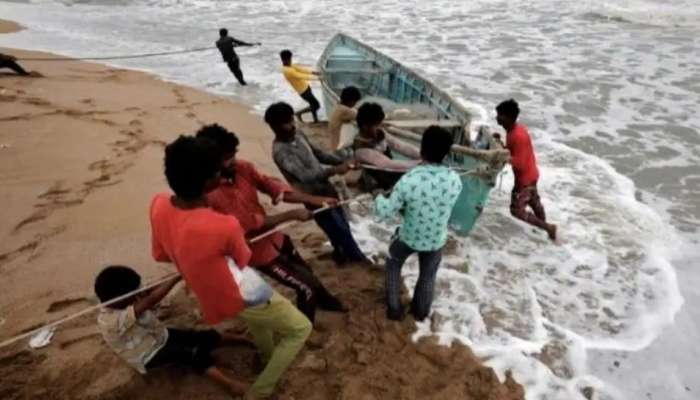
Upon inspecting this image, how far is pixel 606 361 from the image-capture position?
14.7ft

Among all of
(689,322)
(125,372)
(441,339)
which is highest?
(125,372)

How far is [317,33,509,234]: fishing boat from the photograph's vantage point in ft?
17.6

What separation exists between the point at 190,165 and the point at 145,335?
1.45m

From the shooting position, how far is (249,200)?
12.1 feet

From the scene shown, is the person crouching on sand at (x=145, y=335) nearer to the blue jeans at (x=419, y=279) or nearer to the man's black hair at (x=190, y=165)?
the man's black hair at (x=190, y=165)

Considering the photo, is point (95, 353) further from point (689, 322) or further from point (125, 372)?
point (689, 322)

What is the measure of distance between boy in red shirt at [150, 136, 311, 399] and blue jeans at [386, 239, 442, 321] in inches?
51.3

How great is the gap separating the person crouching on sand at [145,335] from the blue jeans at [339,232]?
1.44 meters

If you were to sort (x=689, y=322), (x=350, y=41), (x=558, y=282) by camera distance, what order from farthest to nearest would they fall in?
(x=350, y=41) → (x=558, y=282) → (x=689, y=322)

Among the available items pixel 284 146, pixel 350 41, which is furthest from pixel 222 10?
pixel 284 146

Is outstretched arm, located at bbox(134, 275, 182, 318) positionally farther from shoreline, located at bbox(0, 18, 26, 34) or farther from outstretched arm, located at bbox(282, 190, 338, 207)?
shoreline, located at bbox(0, 18, 26, 34)

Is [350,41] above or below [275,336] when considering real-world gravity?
above

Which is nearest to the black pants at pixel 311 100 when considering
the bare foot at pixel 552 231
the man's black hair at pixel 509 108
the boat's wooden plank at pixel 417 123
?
the boat's wooden plank at pixel 417 123

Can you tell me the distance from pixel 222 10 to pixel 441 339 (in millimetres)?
22509
